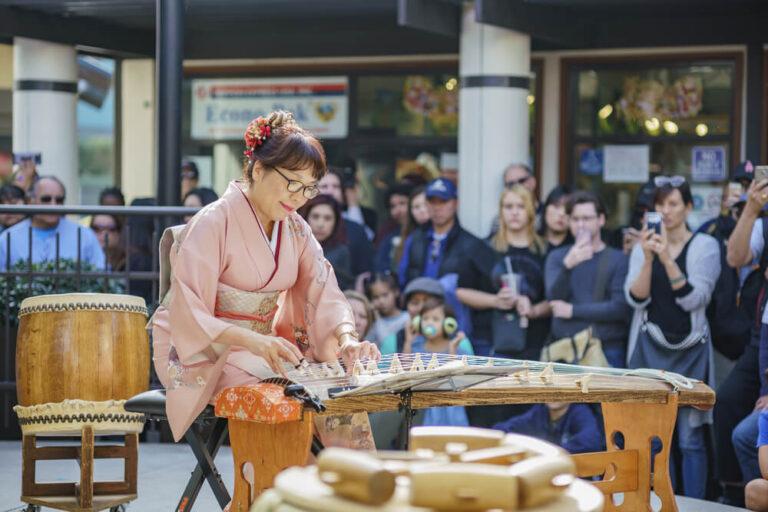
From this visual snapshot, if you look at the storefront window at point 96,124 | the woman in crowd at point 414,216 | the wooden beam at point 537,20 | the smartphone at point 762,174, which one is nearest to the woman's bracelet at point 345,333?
the smartphone at point 762,174

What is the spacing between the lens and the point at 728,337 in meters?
7.28

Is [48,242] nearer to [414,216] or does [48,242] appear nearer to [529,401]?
[414,216]

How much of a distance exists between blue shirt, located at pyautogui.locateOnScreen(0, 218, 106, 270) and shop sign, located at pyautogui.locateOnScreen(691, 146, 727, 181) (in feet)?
15.5

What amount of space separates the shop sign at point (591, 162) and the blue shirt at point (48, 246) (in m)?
4.32

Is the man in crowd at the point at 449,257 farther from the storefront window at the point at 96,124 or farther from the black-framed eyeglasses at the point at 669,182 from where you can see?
the storefront window at the point at 96,124

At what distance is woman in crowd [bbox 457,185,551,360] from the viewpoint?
7.82 meters

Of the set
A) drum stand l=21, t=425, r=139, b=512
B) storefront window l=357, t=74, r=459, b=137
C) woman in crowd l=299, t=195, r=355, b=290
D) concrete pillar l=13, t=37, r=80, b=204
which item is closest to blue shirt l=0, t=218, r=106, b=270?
woman in crowd l=299, t=195, r=355, b=290

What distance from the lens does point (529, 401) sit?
4.57 meters

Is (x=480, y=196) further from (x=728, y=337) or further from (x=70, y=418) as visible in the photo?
(x=70, y=418)

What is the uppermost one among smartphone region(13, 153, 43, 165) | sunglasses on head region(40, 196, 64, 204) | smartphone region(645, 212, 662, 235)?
smartphone region(13, 153, 43, 165)

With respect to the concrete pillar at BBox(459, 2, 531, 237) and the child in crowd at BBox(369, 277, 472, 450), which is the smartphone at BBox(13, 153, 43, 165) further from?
the child in crowd at BBox(369, 277, 472, 450)

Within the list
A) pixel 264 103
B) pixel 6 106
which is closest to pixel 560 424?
pixel 264 103

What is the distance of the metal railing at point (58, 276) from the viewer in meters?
7.37

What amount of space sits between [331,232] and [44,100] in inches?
151
